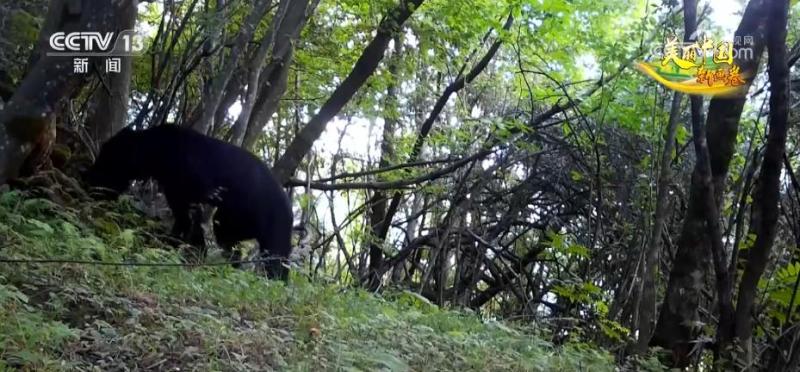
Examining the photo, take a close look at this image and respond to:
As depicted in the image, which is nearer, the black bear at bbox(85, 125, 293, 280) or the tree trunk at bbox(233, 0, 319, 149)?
the black bear at bbox(85, 125, 293, 280)

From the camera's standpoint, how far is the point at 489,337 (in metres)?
5.46

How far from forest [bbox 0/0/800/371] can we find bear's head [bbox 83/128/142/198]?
3 cm

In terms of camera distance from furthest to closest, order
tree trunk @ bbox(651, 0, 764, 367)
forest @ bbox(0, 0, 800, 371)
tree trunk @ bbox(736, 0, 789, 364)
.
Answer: tree trunk @ bbox(651, 0, 764, 367) → tree trunk @ bbox(736, 0, 789, 364) → forest @ bbox(0, 0, 800, 371)

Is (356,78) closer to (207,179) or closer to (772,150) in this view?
(207,179)

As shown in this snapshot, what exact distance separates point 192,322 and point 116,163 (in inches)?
143

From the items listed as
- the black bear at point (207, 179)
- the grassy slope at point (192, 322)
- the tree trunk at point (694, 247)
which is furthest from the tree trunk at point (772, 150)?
the black bear at point (207, 179)

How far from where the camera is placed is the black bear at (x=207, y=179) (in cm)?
719

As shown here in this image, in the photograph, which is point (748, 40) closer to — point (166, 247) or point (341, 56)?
point (166, 247)

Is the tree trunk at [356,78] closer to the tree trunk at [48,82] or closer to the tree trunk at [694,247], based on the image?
the tree trunk at [48,82]

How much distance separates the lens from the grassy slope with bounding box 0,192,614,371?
11.5 ft

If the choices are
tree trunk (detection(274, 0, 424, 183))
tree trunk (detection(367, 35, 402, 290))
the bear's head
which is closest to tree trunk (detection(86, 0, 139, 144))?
the bear's head

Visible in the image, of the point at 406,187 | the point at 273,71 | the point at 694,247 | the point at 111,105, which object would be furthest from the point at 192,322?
the point at 406,187

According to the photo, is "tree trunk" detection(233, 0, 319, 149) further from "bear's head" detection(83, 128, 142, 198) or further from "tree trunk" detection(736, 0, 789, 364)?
"tree trunk" detection(736, 0, 789, 364)

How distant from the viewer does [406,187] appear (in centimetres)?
1019
